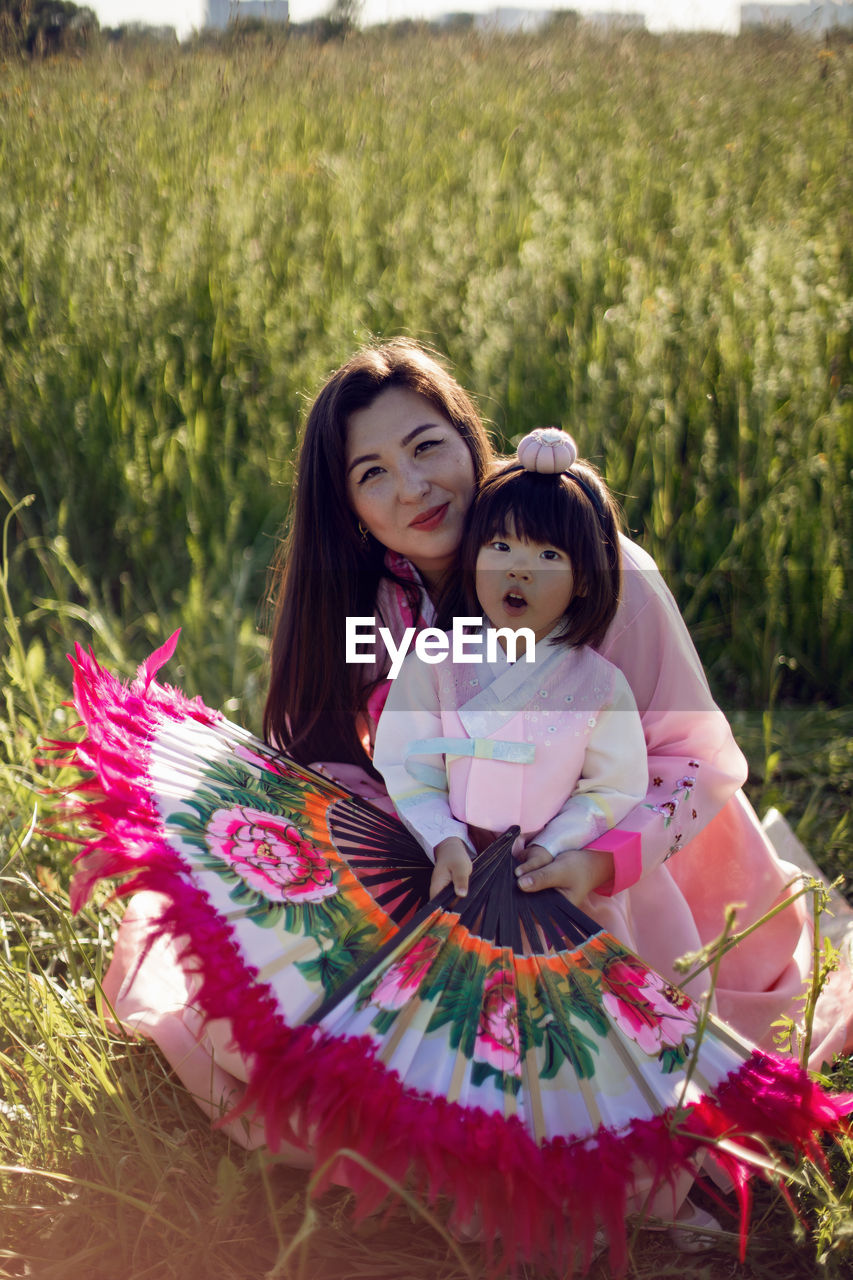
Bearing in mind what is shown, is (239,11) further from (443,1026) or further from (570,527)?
(443,1026)

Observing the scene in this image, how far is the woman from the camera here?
1.51 metres

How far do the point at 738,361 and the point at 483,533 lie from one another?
68.5 inches

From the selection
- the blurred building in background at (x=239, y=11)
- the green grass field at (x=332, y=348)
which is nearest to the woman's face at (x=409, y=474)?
the green grass field at (x=332, y=348)

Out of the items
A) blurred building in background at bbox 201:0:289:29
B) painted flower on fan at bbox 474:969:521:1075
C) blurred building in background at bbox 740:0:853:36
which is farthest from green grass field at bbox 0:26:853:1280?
painted flower on fan at bbox 474:969:521:1075

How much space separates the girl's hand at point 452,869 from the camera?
1.26m

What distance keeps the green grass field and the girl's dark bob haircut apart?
857 millimetres

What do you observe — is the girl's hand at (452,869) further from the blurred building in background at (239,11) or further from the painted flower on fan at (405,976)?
the blurred building in background at (239,11)

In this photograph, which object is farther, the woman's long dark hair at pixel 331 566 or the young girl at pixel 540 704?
the woman's long dark hair at pixel 331 566

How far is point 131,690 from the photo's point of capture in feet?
4.93

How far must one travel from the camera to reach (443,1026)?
1.17 m

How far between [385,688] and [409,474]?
411mm

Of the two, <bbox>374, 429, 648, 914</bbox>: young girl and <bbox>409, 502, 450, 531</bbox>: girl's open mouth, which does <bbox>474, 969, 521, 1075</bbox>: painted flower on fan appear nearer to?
<bbox>374, 429, 648, 914</bbox>: young girl

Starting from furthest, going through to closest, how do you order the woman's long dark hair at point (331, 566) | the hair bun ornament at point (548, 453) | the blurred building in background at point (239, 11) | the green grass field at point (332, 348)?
the blurred building in background at point (239, 11), the green grass field at point (332, 348), the woman's long dark hair at point (331, 566), the hair bun ornament at point (548, 453)

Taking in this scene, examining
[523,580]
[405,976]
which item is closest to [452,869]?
[405,976]
